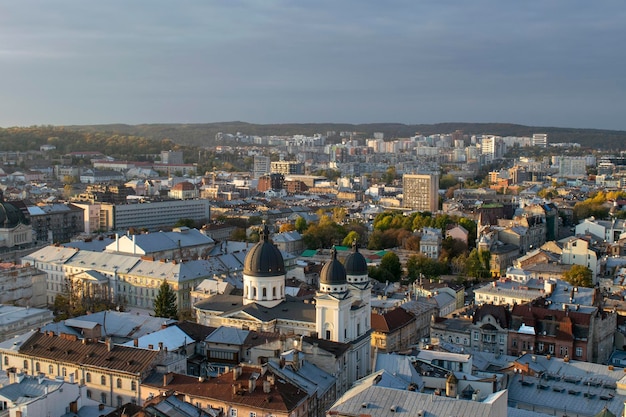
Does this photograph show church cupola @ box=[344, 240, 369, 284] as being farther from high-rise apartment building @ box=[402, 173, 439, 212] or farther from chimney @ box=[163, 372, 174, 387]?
high-rise apartment building @ box=[402, 173, 439, 212]

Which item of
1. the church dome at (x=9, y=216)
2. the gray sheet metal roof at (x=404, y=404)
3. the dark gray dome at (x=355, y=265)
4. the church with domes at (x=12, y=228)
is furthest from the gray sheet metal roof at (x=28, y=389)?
the church dome at (x=9, y=216)

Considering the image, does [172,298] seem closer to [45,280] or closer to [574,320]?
[45,280]

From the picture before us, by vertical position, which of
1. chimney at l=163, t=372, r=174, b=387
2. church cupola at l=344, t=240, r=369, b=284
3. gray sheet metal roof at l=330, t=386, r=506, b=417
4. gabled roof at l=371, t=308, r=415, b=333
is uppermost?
church cupola at l=344, t=240, r=369, b=284

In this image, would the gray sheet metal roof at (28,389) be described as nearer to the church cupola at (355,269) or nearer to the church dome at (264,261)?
the church dome at (264,261)

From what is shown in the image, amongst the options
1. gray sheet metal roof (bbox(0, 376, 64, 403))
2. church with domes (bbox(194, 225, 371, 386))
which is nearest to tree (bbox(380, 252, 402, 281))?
church with domes (bbox(194, 225, 371, 386))

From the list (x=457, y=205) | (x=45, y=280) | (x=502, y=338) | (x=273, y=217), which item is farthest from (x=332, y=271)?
(x=457, y=205)

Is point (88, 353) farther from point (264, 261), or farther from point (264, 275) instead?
point (264, 261)

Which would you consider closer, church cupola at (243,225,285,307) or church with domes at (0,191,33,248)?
church cupola at (243,225,285,307)

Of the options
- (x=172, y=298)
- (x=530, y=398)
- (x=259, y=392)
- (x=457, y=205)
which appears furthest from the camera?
(x=457, y=205)
